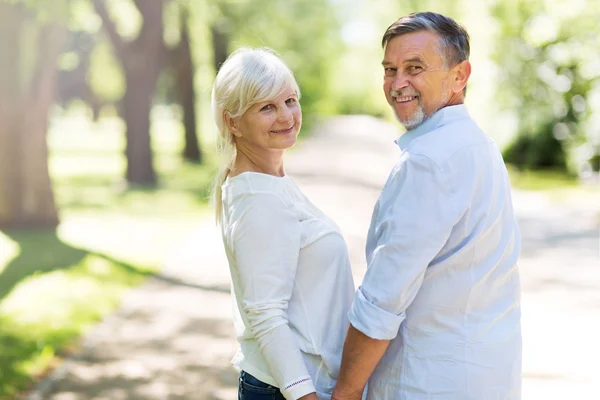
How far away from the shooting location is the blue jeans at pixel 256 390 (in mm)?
2541

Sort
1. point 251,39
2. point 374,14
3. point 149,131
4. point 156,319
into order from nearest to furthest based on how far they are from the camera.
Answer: point 156,319, point 149,131, point 251,39, point 374,14

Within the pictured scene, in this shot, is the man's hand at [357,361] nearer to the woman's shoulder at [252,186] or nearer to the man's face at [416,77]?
the woman's shoulder at [252,186]

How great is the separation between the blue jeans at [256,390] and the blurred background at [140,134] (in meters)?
0.95

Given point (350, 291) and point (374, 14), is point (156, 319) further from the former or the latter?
point (374, 14)

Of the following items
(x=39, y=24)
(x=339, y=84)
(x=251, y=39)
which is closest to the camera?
(x=39, y=24)

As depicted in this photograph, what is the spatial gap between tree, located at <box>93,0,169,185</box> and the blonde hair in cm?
1631

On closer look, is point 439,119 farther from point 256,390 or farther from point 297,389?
point 256,390

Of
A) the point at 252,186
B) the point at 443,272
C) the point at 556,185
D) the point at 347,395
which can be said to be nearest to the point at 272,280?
the point at 252,186

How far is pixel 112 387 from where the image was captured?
609 centimetres

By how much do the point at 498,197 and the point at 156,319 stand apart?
6329 mm

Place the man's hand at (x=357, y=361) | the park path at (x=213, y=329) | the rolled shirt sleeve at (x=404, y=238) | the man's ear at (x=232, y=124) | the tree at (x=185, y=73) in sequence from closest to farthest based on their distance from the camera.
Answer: the rolled shirt sleeve at (x=404, y=238) → the man's hand at (x=357, y=361) → the man's ear at (x=232, y=124) → the park path at (x=213, y=329) → the tree at (x=185, y=73)

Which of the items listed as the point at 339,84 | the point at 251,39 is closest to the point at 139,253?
the point at 251,39

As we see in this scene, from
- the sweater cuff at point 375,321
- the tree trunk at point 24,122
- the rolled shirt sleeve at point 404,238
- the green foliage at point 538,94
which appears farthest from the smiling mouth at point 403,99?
the green foliage at point 538,94

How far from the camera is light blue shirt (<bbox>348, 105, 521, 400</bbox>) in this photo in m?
2.18
